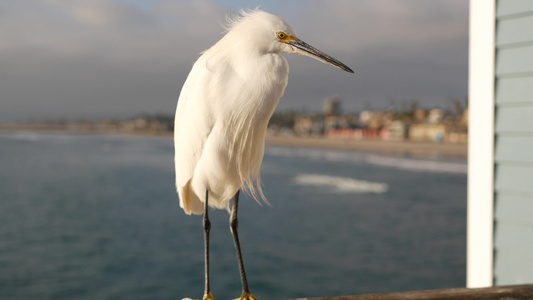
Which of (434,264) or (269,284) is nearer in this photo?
(269,284)

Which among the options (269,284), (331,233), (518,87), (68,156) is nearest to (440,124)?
(68,156)

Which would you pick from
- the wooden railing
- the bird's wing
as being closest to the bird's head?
the bird's wing

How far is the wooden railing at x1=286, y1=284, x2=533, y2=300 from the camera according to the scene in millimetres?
1214

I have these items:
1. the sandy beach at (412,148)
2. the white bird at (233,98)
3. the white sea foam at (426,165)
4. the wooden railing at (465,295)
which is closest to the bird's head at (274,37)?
the white bird at (233,98)

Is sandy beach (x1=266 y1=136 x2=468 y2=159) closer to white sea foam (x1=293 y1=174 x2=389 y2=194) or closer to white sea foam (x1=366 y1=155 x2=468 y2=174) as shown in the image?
white sea foam (x1=366 y1=155 x2=468 y2=174)

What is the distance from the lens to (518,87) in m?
1.79

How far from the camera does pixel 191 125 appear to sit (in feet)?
Result: 4.15

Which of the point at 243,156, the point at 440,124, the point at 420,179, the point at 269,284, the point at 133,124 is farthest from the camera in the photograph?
the point at 133,124

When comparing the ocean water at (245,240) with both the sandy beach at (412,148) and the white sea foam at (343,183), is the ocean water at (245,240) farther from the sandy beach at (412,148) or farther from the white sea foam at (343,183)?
the sandy beach at (412,148)

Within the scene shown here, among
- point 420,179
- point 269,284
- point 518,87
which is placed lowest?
point 269,284

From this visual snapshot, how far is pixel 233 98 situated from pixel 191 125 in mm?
155

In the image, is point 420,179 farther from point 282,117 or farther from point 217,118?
point 282,117

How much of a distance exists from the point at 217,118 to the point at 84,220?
1372 cm

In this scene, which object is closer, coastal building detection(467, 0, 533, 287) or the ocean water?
coastal building detection(467, 0, 533, 287)
